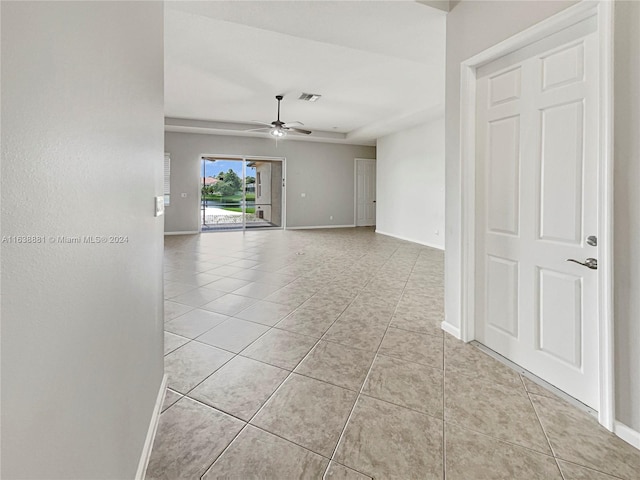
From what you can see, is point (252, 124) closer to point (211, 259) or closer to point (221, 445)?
point (211, 259)

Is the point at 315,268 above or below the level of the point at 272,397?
above

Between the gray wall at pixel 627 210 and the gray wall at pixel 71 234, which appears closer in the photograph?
the gray wall at pixel 71 234

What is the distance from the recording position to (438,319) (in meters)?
2.85

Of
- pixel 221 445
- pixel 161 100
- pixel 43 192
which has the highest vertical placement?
pixel 161 100

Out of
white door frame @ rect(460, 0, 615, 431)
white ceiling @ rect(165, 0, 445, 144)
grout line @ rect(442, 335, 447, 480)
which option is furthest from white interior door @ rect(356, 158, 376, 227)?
white door frame @ rect(460, 0, 615, 431)

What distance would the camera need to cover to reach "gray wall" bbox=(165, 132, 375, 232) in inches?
336

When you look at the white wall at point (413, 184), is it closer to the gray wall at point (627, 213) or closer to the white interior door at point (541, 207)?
the white interior door at point (541, 207)

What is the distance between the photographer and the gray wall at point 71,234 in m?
0.49

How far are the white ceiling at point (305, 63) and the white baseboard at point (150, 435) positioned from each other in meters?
2.69

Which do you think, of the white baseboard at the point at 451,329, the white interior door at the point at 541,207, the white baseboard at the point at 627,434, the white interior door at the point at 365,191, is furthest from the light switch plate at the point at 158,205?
the white interior door at the point at 365,191

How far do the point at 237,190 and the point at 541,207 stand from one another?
28.4 ft

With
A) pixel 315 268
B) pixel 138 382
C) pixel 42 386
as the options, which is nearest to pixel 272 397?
pixel 138 382

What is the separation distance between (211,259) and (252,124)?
4.29 m

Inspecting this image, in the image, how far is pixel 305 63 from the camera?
4.37 meters
